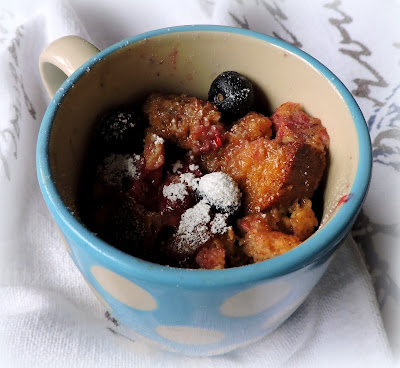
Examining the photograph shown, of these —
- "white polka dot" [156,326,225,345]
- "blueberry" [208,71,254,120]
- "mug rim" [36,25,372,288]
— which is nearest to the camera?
"mug rim" [36,25,372,288]

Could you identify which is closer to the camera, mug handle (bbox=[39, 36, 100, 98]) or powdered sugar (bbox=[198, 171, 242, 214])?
powdered sugar (bbox=[198, 171, 242, 214])

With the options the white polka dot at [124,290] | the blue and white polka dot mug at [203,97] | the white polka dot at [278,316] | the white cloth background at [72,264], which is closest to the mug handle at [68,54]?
the blue and white polka dot mug at [203,97]

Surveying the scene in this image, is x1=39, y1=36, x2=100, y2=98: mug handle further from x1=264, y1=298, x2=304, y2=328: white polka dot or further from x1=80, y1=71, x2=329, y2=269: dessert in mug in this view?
x1=264, y1=298, x2=304, y2=328: white polka dot

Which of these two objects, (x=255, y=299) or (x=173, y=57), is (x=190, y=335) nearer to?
(x=255, y=299)

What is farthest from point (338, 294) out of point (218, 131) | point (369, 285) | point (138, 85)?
point (138, 85)

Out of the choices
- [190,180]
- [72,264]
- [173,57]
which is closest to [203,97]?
[173,57]

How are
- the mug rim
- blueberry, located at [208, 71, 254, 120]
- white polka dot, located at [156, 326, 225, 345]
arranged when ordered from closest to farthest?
the mug rim, white polka dot, located at [156, 326, 225, 345], blueberry, located at [208, 71, 254, 120]

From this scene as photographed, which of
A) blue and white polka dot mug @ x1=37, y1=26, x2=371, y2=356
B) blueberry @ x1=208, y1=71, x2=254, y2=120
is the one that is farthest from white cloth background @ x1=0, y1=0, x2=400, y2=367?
blueberry @ x1=208, y1=71, x2=254, y2=120

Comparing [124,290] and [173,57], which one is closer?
[124,290]
